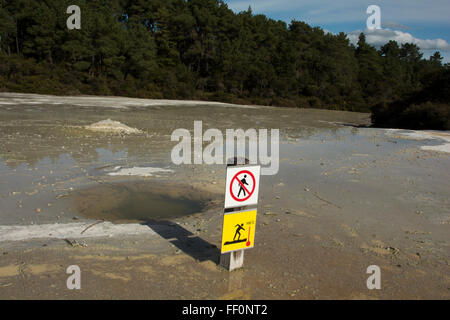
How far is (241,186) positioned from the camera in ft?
14.5

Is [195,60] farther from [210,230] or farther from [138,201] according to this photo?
[210,230]

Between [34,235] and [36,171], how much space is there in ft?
12.9

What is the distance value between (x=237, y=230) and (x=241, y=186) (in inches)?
19.5

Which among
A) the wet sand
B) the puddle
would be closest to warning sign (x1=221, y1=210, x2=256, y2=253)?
the wet sand

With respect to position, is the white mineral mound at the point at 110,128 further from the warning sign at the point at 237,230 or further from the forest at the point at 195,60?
the forest at the point at 195,60

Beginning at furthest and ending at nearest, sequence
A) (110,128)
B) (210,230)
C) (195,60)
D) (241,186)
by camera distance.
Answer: (195,60) < (110,128) < (210,230) < (241,186)

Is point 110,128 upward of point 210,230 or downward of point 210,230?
upward

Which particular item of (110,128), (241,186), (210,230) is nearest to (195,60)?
(110,128)

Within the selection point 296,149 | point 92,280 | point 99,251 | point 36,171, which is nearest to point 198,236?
point 99,251

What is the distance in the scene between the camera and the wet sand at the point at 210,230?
4.21 m

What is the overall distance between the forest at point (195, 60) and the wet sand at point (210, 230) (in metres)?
22.6

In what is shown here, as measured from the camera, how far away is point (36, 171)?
878 cm

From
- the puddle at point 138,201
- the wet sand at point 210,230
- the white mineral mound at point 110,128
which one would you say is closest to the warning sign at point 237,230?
the wet sand at point 210,230

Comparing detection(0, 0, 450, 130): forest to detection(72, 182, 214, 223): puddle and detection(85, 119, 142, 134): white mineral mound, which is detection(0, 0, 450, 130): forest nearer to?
detection(85, 119, 142, 134): white mineral mound
